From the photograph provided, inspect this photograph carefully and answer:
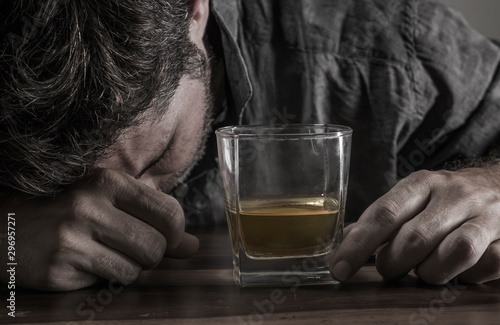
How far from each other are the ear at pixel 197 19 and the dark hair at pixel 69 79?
0.70ft

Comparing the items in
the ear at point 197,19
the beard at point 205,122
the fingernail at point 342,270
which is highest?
the ear at point 197,19

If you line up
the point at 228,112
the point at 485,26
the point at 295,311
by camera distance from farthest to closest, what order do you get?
the point at 485,26
the point at 228,112
the point at 295,311

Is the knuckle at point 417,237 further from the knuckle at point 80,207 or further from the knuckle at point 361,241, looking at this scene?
the knuckle at point 80,207

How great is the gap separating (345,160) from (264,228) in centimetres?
12

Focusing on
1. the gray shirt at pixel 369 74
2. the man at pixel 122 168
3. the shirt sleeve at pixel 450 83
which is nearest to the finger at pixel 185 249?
the man at pixel 122 168

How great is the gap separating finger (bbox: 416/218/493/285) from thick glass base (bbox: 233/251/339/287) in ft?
0.33

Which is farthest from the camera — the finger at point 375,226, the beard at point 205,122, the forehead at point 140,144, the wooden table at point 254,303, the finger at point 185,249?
the beard at point 205,122

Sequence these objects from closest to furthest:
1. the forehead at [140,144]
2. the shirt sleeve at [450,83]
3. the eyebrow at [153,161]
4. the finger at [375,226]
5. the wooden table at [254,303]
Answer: the wooden table at [254,303] → the finger at [375,226] → the forehead at [140,144] → the eyebrow at [153,161] → the shirt sleeve at [450,83]

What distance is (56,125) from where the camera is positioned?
76 cm

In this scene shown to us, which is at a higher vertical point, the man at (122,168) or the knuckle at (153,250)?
the man at (122,168)

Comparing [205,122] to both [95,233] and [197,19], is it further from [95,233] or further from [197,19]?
[95,233]

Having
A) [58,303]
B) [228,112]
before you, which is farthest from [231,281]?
[228,112]

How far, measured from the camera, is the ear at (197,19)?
105cm

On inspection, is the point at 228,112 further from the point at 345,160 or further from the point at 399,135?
the point at 345,160
